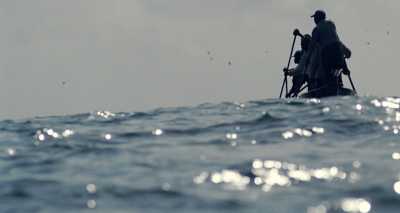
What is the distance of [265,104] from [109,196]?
12.7 metres

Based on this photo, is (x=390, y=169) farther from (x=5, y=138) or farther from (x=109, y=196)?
(x=5, y=138)

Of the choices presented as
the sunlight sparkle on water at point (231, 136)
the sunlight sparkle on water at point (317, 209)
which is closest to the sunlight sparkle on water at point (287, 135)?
the sunlight sparkle on water at point (231, 136)

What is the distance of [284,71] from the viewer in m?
32.5

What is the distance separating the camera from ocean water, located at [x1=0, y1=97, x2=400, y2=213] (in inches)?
348

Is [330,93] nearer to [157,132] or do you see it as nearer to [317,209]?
[157,132]

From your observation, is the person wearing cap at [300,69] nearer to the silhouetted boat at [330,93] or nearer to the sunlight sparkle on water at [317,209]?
the silhouetted boat at [330,93]

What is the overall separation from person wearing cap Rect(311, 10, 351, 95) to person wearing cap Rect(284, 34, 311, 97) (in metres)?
0.70

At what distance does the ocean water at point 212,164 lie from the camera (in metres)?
8.84

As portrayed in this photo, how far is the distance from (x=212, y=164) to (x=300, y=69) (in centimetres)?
2026

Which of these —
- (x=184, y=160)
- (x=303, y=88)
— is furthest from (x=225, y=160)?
(x=303, y=88)

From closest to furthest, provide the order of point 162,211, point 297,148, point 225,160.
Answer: point 162,211
point 225,160
point 297,148

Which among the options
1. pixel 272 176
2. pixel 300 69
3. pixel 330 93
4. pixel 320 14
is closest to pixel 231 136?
pixel 272 176

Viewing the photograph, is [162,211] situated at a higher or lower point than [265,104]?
lower

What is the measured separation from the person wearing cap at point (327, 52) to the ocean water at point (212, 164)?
34.8ft
